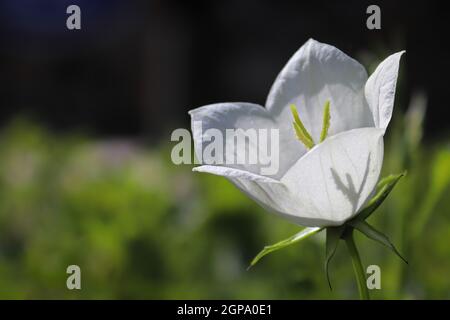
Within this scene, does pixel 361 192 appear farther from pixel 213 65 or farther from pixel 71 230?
pixel 213 65

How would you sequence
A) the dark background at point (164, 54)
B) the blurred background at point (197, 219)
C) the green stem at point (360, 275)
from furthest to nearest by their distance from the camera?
the dark background at point (164, 54)
the blurred background at point (197, 219)
the green stem at point (360, 275)

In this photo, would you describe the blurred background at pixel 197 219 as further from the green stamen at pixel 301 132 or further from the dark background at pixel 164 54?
the green stamen at pixel 301 132

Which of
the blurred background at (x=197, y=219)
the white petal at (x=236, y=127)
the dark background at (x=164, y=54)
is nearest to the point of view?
the white petal at (x=236, y=127)

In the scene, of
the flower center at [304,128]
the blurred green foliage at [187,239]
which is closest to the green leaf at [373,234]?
the flower center at [304,128]

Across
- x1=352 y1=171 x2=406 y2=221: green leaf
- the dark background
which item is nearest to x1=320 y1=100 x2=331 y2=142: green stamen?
x1=352 y1=171 x2=406 y2=221: green leaf

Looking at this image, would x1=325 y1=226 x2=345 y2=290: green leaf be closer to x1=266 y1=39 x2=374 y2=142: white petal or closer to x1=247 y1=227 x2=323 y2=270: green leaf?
x1=247 y1=227 x2=323 y2=270: green leaf

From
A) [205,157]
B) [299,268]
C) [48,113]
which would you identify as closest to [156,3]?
[48,113]

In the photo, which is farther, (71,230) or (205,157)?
(71,230)

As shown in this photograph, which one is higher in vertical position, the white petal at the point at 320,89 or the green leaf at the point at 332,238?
the white petal at the point at 320,89
